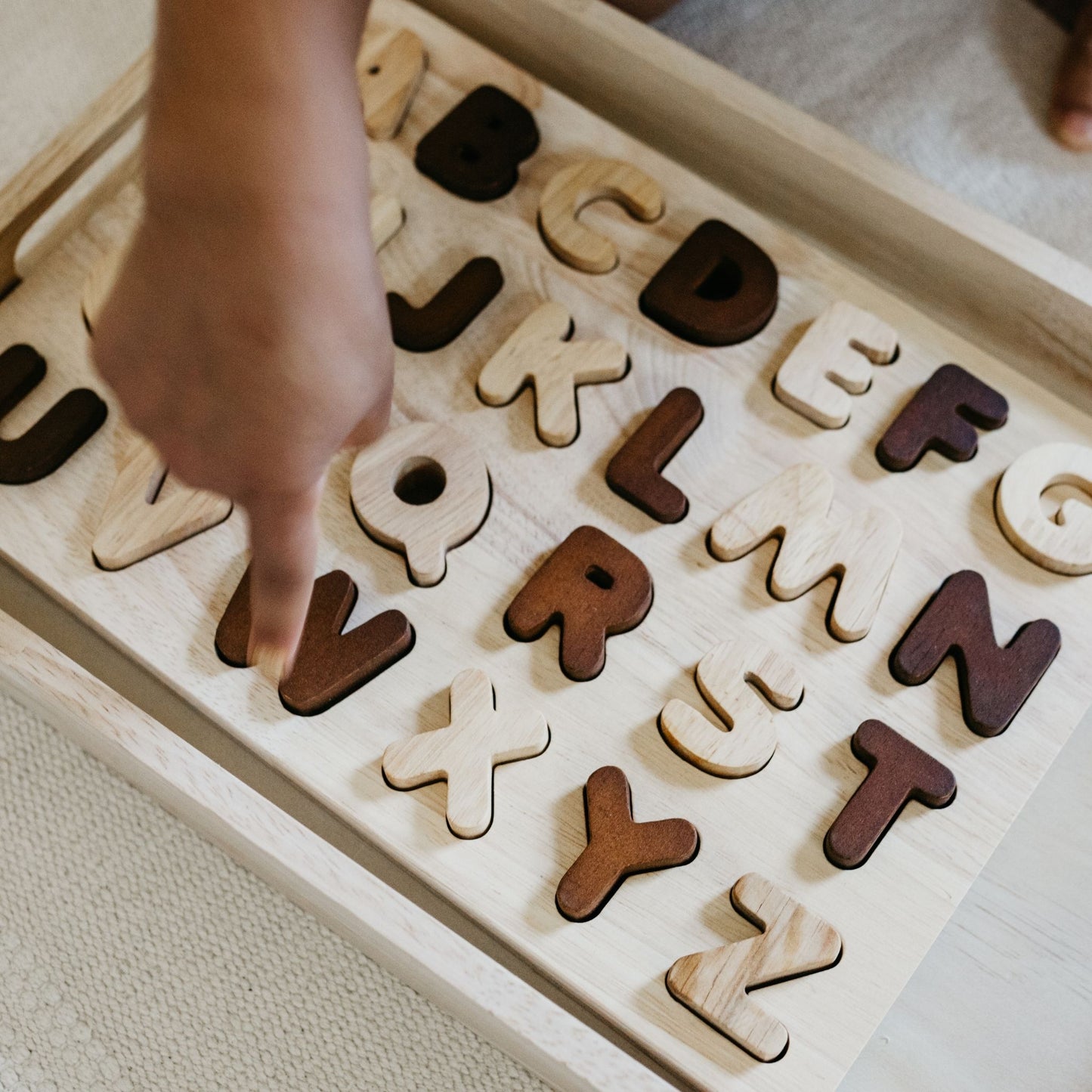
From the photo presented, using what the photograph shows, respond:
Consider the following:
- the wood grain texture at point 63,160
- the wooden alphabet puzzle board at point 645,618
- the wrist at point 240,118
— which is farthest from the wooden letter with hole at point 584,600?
the wood grain texture at point 63,160

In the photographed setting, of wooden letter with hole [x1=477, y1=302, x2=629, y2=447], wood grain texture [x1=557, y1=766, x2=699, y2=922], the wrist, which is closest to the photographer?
→ the wrist

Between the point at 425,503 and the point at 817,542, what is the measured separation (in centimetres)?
20

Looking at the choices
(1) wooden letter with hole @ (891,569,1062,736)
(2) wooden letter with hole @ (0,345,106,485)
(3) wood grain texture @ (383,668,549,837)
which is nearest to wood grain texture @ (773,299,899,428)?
(1) wooden letter with hole @ (891,569,1062,736)

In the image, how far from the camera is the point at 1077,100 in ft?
3.01

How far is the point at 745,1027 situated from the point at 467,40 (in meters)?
0.58

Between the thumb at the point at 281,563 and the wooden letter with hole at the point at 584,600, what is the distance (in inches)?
5.1

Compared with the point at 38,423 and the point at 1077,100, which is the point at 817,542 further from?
the point at 1077,100

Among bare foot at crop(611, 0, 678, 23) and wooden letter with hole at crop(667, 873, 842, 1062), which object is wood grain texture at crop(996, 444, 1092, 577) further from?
bare foot at crop(611, 0, 678, 23)

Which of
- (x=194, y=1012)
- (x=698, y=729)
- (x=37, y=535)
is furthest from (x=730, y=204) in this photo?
(x=194, y=1012)

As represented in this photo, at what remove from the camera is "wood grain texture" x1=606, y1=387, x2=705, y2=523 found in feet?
2.00

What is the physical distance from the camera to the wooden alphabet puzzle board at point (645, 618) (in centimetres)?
53

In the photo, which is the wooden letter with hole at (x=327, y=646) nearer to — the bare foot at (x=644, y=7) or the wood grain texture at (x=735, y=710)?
the wood grain texture at (x=735, y=710)

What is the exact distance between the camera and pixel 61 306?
0.65 m

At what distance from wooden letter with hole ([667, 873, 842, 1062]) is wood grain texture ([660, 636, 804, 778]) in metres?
0.06
